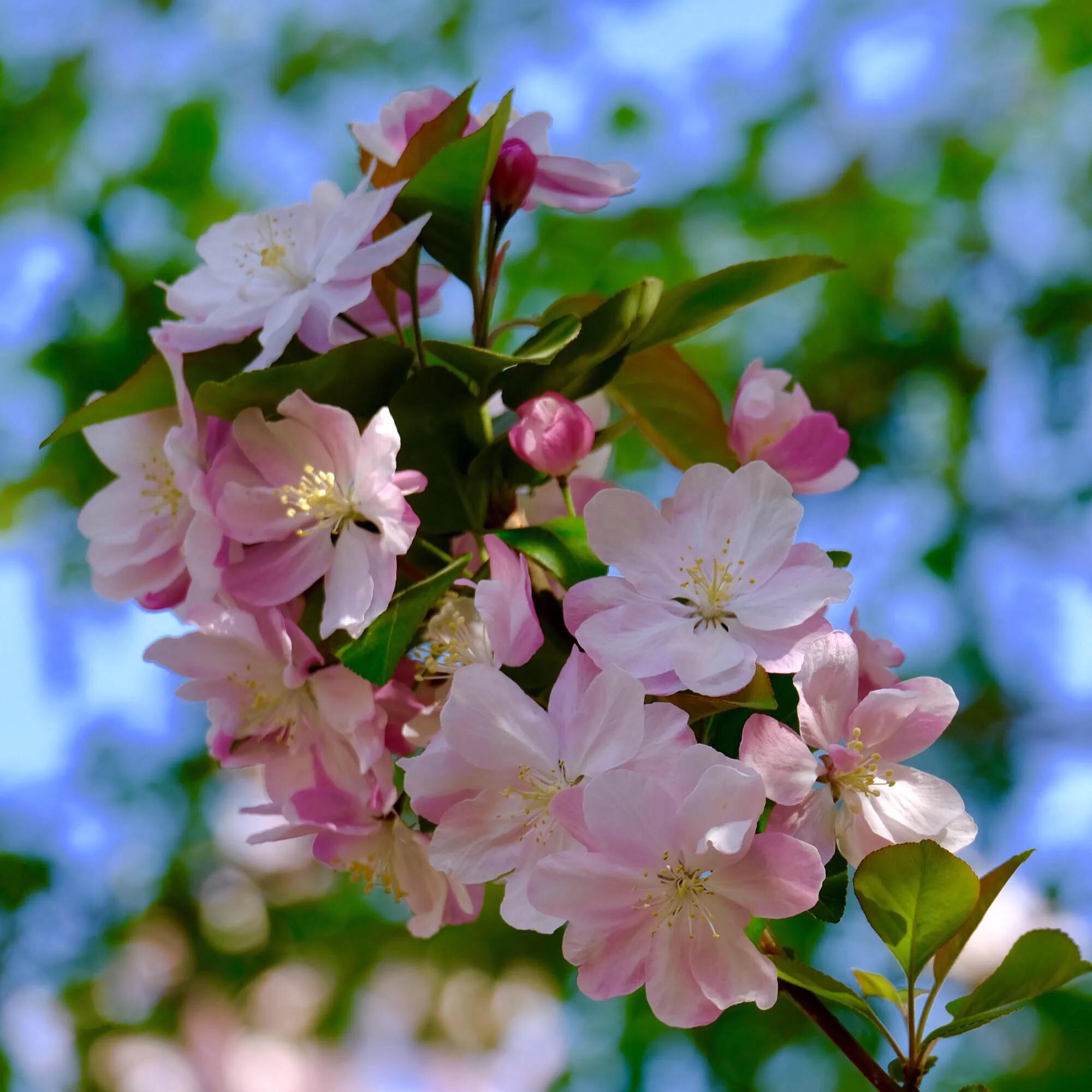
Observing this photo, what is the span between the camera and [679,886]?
18.9 inches

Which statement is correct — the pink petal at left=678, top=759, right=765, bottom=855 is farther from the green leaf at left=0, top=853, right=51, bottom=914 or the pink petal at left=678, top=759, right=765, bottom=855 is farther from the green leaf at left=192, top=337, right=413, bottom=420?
the green leaf at left=0, top=853, right=51, bottom=914

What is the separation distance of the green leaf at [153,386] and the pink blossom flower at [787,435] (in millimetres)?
309

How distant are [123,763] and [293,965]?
23.5 inches

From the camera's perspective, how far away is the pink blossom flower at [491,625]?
52 centimetres

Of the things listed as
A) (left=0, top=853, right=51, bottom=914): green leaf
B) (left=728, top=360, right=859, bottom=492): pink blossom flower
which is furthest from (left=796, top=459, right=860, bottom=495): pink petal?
(left=0, top=853, right=51, bottom=914): green leaf

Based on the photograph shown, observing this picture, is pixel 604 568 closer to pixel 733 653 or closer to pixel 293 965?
pixel 733 653

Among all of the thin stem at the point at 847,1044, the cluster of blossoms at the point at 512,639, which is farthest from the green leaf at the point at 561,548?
the thin stem at the point at 847,1044

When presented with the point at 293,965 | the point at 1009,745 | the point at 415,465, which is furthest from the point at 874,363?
the point at 415,465

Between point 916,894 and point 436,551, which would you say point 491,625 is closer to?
point 436,551

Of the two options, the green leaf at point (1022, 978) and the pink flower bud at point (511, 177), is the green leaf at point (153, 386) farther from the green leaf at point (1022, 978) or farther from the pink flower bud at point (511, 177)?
the green leaf at point (1022, 978)

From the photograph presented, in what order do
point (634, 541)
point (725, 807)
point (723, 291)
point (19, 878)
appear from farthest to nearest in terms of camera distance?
point (19, 878) → point (723, 291) → point (634, 541) → point (725, 807)

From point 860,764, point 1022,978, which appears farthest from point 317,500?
point 1022,978

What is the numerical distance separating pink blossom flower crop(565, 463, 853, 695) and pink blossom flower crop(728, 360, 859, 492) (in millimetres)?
120

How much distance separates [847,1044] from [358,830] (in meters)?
0.29
